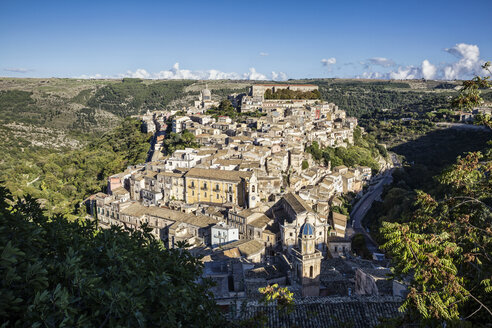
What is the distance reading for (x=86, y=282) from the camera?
6.07 meters

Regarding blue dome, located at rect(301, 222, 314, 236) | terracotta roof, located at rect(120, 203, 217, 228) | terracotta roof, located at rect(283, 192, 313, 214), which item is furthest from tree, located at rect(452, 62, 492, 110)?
terracotta roof, located at rect(120, 203, 217, 228)

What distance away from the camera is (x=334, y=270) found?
23.2m

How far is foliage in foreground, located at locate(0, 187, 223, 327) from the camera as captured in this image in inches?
211

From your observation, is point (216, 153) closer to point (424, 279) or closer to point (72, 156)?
point (72, 156)

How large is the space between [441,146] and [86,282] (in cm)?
6955

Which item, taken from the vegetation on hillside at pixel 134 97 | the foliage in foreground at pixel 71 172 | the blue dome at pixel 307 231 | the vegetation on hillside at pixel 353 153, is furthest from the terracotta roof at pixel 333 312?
the vegetation on hillside at pixel 134 97

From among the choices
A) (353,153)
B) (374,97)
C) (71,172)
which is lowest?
(71,172)

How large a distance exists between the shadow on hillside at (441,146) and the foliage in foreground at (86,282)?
53041mm

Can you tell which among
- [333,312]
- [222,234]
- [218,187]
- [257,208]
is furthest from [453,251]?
[218,187]

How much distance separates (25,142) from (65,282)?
83.9 m

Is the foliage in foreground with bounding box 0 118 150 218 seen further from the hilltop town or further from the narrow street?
the narrow street

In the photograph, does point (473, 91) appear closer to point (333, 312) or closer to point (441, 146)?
point (333, 312)

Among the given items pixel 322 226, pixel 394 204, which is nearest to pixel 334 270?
pixel 322 226

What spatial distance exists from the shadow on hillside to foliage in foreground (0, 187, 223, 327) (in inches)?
2088
